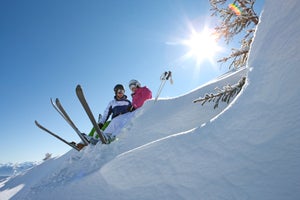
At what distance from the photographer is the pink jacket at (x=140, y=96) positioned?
8358 millimetres

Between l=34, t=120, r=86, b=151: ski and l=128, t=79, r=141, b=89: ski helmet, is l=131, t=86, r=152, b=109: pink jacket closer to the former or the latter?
l=128, t=79, r=141, b=89: ski helmet

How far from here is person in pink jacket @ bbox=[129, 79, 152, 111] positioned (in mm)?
8367

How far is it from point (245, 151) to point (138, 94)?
6.37 meters

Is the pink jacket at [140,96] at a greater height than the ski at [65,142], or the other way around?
the pink jacket at [140,96]

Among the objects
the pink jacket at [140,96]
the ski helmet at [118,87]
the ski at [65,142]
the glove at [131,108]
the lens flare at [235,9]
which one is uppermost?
the lens flare at [235,9]

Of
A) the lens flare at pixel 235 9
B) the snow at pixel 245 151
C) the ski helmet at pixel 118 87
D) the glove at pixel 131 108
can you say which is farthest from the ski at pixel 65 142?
the lens flare at pixel 235 9

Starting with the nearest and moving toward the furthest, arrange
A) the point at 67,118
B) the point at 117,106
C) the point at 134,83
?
the point at 67,118 → the point at 117,106 → the point at 134,83

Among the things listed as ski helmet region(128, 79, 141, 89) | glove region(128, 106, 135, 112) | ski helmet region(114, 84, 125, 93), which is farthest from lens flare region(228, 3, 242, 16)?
glove region(128, 106, 135, 112)

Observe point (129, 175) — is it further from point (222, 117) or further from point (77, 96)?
point (77, 96)

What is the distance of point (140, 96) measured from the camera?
845cm

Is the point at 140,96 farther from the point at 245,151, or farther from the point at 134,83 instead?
the point at 245,151

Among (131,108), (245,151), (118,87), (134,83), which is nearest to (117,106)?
(131,108)

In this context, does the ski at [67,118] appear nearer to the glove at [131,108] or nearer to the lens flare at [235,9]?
the glove at [131,108]

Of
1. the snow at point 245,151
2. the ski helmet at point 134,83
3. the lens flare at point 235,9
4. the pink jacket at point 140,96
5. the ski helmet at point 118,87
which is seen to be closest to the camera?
the snow at point 245,151
